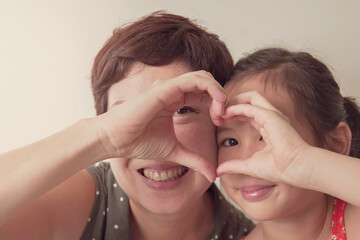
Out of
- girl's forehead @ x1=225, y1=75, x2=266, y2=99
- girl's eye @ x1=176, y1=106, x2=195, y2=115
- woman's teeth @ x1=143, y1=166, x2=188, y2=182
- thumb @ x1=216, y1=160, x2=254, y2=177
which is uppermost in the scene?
girl's forehead @ x1=225, y1=75, x2=266, y2=99

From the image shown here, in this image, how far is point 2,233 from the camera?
43.2 inches

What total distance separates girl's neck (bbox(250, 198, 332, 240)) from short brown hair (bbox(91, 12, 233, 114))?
18.1 inches

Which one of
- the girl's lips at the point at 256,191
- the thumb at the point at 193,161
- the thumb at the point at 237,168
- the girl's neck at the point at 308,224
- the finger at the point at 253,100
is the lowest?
the girl's neck at the point at 308,224

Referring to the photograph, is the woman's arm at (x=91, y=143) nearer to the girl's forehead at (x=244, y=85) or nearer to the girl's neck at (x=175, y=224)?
the girl's forehead at (x=244, y=85)

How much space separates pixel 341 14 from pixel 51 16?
3.64 ft

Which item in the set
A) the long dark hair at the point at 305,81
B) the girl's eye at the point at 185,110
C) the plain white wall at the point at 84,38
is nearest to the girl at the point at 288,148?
the long dark hair at the point at 305,81

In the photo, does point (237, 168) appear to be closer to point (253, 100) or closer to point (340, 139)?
point (253, 100)

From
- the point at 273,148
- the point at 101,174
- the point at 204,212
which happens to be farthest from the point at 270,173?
the point at 101,174

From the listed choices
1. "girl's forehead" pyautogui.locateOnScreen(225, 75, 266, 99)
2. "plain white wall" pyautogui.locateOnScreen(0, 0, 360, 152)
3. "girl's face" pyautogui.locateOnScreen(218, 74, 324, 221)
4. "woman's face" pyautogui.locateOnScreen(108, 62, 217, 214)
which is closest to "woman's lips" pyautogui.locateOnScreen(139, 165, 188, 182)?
"woman's face" pyautogui.locateOnScreen(108, 62, 217, 214)

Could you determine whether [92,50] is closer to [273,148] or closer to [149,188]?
[149,188]

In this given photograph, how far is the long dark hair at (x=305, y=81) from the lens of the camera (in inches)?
47.9

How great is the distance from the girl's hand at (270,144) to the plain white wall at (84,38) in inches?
24.0

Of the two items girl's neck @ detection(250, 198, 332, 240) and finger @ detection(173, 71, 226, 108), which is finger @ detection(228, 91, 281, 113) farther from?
girl's neck @ detection(250, 198, 332, 240)

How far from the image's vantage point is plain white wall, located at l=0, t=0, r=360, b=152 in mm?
1601
